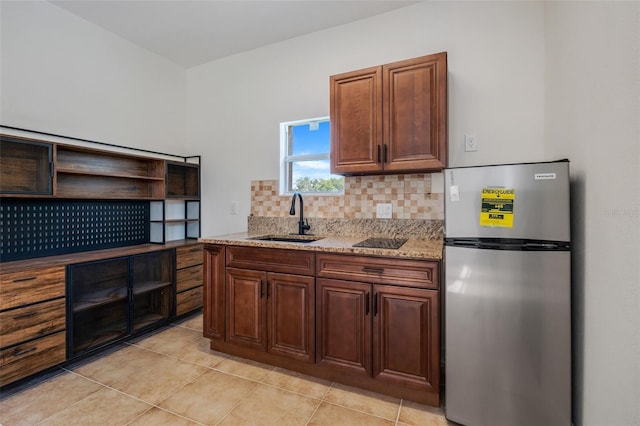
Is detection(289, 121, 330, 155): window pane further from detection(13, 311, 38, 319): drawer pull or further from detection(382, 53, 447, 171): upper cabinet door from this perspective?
detection(13, 311, 38, 319): drawer pull

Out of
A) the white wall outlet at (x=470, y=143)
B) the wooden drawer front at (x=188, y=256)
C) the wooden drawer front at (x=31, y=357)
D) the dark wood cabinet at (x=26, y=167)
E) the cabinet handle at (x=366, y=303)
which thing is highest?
the white wall outlet at (x=470, y=143)

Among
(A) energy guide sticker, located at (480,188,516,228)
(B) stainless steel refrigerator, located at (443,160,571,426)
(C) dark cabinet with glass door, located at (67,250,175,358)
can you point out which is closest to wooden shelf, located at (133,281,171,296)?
(C) dark cabinet with glass door, located at (67,250,175,358)

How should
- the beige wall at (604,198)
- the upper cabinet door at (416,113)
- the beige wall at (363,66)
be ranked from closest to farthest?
the beige wall at (604,198), the upper cabinet door at (416,113), the beige wall at (363,66)

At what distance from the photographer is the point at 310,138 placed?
2.87 metres

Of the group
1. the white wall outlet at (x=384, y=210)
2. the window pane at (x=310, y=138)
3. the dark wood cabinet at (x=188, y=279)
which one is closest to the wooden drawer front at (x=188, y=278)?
the dark wood cabinet at (x=188, y=279)

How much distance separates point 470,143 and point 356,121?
85cm

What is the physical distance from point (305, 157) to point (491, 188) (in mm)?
1749

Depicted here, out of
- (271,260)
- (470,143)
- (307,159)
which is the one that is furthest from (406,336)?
(307,159)

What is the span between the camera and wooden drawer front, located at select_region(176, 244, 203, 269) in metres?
2.89

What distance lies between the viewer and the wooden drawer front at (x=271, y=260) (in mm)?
1980

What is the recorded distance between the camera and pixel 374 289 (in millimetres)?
1790

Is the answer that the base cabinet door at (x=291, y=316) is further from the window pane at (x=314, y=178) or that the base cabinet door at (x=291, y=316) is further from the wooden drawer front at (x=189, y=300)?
the wooden drawer front at (x=189, y=300)

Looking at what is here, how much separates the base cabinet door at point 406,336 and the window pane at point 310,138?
5.05 ft

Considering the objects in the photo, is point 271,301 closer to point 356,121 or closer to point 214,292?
point 214,292
